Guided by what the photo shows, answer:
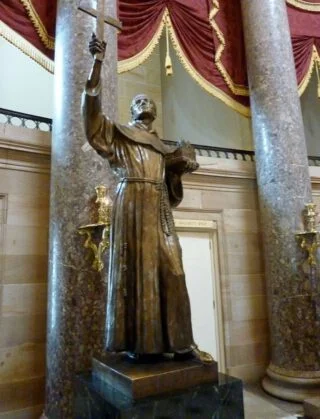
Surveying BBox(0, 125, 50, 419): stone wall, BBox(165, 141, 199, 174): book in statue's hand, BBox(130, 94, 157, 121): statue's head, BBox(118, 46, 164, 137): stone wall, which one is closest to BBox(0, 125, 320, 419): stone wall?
BBox(0, 125, 50, 419): stone wall

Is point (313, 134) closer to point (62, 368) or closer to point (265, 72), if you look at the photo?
point (265, 72)

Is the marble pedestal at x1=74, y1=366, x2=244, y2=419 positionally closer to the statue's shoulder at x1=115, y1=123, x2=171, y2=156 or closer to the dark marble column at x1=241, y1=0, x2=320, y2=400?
the statue's shoulder at x1=115, y1=123, x2=171, y2=156

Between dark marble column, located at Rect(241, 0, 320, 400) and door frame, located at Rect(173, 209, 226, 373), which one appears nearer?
dark marble column, located at Rect(241, 0, 320, 400)

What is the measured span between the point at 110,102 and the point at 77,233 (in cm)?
114

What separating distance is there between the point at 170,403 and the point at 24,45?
2.97 metres

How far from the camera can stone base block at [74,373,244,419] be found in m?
1.32

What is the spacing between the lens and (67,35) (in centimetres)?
302

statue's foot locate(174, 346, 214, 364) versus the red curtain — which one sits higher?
the red curtain

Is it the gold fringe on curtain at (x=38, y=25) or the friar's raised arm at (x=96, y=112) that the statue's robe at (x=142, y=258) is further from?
the gold fringe on curtain at (x=38, y=25)

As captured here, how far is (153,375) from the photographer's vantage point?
1407 mm

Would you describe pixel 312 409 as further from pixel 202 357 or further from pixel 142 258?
pixel 142 258

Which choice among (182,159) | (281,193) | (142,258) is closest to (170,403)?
(142,258)

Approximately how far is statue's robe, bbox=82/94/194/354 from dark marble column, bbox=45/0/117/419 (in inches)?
38.5

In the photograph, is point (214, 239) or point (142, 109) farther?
point (214, 239)
